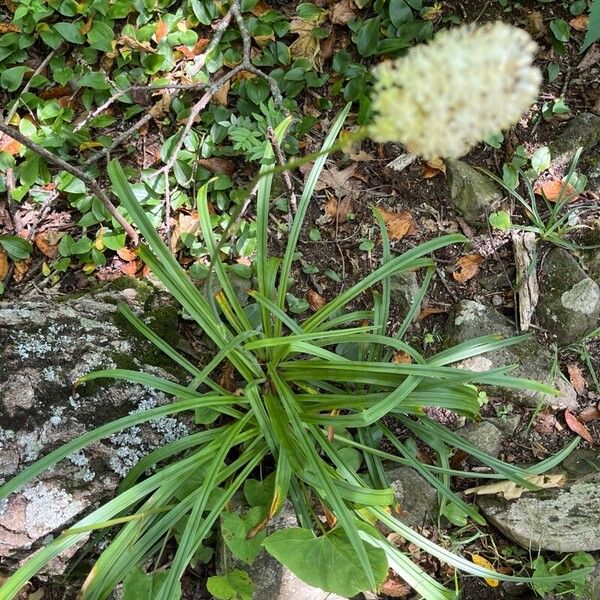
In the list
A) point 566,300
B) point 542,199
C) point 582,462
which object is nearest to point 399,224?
point 542,199

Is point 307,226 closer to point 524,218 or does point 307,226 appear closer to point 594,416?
point 524,218

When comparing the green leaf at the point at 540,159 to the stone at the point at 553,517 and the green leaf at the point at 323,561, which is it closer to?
the stone at the point at 553,517

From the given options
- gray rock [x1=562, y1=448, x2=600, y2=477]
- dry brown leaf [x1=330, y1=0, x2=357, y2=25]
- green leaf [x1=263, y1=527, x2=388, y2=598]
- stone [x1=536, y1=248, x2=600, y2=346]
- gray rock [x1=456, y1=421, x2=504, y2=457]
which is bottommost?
gray rock [x1=562, y1=448, x2=600, y2=477]

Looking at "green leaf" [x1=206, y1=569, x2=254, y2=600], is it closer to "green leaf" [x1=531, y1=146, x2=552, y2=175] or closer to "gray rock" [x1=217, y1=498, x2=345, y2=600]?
"gray rock" [x1=217, y1=498, x2=345, y2=600]

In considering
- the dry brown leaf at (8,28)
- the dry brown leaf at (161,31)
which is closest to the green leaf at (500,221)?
the dry brown leaf at (161,31)

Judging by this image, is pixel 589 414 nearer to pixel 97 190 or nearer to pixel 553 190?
pixel 553 190

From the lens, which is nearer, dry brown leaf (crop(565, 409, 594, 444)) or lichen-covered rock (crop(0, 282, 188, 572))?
lichen-covered rock (crop(0, 282, 188, 572))

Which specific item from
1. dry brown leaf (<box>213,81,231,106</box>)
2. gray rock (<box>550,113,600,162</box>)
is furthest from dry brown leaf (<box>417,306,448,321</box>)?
dry brown leaf (<box>213,81,231,106</box>)
